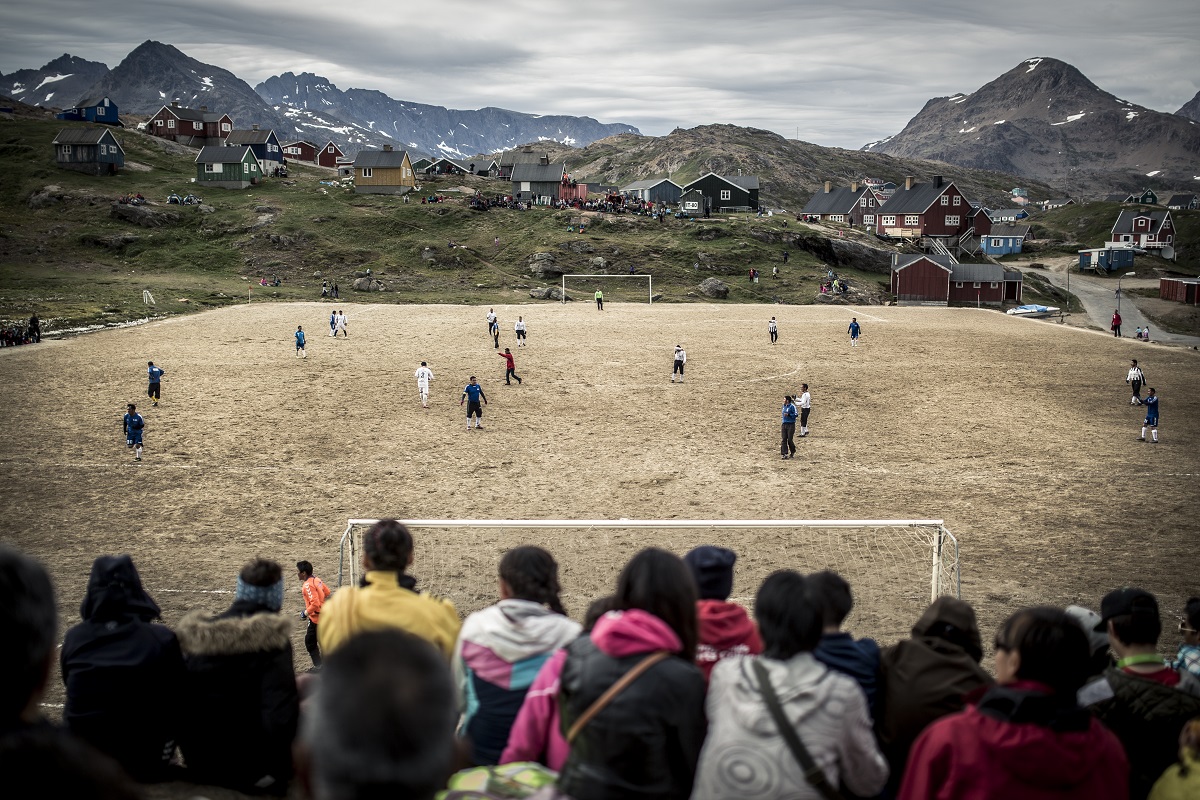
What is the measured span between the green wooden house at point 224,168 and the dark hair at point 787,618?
103m

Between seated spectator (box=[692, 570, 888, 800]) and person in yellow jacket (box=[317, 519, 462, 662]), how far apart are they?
2.04 meters

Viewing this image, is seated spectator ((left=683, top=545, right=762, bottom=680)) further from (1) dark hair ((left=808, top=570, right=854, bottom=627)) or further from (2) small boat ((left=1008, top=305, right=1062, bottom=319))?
(2) small boat ((left=1008, top=305, right=1062, bottom=319))

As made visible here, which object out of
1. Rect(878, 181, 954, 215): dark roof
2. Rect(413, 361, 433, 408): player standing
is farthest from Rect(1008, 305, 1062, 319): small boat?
Rect(413, 361, 433, 408): player standing

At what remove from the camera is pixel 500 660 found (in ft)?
16.2

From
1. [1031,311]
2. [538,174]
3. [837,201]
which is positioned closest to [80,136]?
[538,174]

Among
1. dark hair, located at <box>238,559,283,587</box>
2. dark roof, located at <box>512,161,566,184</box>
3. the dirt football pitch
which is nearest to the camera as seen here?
dark hair, located at <box>238,559,283,587</box>

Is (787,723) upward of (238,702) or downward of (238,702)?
upward

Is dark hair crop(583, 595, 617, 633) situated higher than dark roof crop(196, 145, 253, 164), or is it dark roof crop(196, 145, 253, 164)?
dark roof crop(196, 145, 253, 164)

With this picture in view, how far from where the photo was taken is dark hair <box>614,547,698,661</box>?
4301 millimetres

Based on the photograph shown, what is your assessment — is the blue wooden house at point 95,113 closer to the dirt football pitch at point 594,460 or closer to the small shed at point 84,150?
the small shed at point 84,150

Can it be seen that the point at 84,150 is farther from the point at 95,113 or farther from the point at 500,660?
the point at 500,660

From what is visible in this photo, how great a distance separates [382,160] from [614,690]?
103 metres

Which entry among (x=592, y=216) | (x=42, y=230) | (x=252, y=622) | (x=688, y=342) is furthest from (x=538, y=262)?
(x=252, y=622)

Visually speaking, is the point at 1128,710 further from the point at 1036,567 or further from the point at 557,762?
the point at 1036,567
